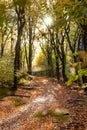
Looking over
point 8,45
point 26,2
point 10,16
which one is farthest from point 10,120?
point 8,45

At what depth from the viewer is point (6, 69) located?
2195 cm

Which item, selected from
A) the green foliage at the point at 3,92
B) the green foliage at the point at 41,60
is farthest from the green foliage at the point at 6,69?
the green foliage at the point at 41,60

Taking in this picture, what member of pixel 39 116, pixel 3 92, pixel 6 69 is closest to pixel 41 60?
pixel 6 69

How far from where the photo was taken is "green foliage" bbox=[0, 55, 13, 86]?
71.1ft

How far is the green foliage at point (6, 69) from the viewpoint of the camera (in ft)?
71.1

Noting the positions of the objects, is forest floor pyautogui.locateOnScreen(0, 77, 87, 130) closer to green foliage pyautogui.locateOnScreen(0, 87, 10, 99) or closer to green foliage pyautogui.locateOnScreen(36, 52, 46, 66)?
green foliage pyautogui.locateOnScreen(0, 87, 10, 99)

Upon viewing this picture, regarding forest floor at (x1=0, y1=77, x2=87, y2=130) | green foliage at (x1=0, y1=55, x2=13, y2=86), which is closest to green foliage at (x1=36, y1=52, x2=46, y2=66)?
green foliage at (x1=0, y1=55, x2=13, y2=86)

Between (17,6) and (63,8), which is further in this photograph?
(17,6)

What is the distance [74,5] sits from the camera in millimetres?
5434

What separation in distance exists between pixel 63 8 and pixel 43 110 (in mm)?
10270

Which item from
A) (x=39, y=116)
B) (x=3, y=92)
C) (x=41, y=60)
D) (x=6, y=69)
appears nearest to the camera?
(x=39, y=116)

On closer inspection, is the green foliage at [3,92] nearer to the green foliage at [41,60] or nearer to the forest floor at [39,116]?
the forest floor at [39,116]

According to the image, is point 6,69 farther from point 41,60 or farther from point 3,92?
point 41,60

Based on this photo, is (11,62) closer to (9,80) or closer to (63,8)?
(9,80)
